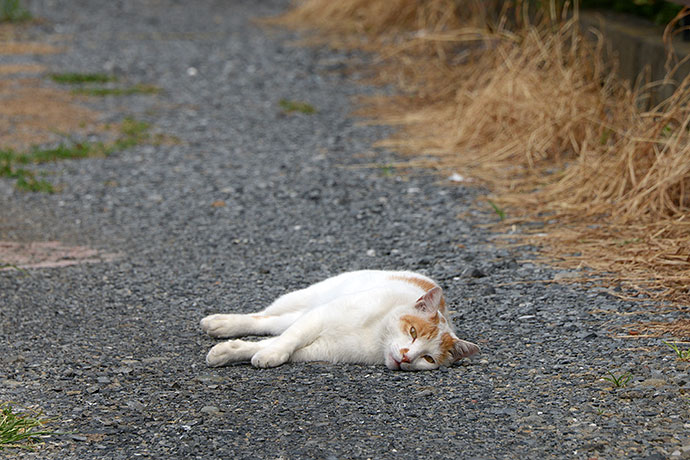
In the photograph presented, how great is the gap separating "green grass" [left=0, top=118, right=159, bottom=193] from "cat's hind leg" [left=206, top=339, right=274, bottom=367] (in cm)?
356

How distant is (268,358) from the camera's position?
3633 millimetres

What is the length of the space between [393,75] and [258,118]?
2.16m

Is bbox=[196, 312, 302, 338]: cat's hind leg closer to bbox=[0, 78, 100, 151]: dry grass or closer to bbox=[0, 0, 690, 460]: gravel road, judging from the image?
bbox=[0, 0, 690, 460]: gravel road

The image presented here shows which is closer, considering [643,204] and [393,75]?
[643,204]

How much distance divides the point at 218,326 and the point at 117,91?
21.8ft

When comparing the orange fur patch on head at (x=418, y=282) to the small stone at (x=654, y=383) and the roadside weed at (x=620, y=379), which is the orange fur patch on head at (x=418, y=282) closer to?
the roadside weed at (x=620, y=379)

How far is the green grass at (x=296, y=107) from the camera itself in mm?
9090

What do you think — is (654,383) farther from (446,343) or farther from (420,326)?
(420,326)

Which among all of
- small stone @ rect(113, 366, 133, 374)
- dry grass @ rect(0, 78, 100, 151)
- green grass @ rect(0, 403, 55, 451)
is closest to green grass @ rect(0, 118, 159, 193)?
dry grass @ rect(0, 78, 100, 151)

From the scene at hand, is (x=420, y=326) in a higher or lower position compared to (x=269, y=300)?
higher

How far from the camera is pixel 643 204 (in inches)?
210

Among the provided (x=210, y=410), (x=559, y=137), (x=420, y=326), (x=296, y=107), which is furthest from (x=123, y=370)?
(x=296, y=107)

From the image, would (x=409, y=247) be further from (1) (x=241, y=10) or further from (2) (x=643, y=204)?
(1) (x=241, y=10)

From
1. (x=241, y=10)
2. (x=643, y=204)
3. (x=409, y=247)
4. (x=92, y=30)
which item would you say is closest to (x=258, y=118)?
(x=409, y=247)
